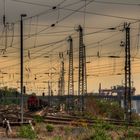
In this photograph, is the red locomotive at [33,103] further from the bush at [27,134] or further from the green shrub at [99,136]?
the green shrub at [99,136]

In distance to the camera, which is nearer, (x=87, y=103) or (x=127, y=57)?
(x=127, y=57)

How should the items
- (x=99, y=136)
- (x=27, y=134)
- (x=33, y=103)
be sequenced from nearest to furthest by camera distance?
(x=99, y=136) < (x=27, y=134) < (x=33, y=103)

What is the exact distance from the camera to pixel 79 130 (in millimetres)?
29641

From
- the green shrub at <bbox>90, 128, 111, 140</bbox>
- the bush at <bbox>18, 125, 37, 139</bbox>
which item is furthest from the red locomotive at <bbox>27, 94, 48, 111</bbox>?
the green shrub at <bbox>90, 128, 111, 140</bbox>

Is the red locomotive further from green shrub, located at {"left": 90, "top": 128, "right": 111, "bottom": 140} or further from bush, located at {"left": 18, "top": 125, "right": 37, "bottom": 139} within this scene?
green shrub, located at {"left": 90, "top": 128, "right": 111, "bottom": 140}

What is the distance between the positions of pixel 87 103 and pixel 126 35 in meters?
37.2

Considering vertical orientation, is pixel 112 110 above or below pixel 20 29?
below

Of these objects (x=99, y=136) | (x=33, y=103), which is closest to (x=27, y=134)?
(x=99, y=136)

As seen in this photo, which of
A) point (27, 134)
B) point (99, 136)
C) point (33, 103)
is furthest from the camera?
point (33, 103)

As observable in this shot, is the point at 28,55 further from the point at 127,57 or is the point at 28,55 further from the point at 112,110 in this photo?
the point at 112,110

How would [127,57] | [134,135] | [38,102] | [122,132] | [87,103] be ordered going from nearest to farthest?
1. [134,135]
2. [122,132]
3. [127,57]
4. [38,102]
5. [87,103]

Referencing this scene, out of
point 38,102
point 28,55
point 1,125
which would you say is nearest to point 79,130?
point 1,125

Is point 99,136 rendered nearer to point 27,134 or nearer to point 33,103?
point 27,134

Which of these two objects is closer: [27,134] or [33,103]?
[27,134]
